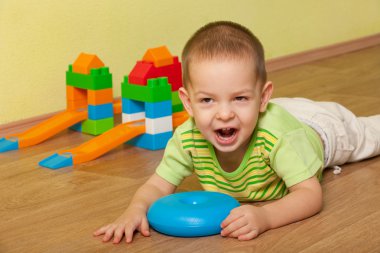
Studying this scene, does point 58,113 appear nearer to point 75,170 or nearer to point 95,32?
point 95,32

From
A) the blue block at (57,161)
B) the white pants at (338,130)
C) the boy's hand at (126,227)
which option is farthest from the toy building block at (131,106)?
the boy's hand at (126,227)

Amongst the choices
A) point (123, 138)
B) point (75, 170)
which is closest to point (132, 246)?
point (75, 170)

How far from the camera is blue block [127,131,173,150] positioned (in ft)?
6.08

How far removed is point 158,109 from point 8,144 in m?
0.42

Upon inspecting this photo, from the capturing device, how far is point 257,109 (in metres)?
1.27

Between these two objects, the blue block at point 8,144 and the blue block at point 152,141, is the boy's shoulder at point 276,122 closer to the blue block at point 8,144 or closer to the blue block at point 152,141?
the blue block at point 152,141

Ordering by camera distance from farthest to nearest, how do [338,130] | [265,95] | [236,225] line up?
[338,130], [265,95], [236,225]

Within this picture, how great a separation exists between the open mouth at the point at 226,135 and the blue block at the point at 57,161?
0.57 metres

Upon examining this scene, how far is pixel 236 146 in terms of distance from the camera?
127cm

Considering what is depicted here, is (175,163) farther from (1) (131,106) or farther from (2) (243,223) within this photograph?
(1) (131,106)

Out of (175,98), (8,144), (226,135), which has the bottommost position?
(8,144)

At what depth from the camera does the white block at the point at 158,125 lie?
1852 mm

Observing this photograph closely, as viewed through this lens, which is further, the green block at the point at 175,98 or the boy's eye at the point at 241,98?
the green block at the point at 175,98

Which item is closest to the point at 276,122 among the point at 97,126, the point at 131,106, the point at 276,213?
the point at 276,213
